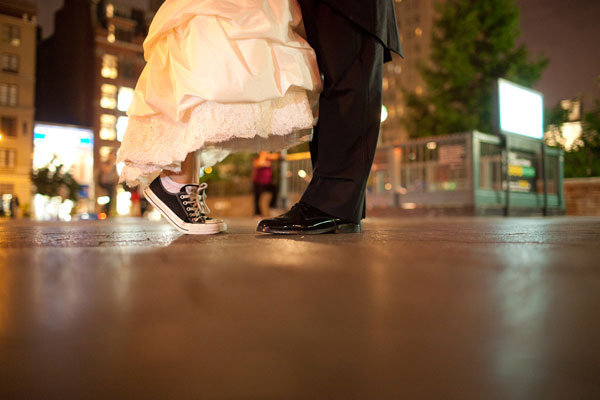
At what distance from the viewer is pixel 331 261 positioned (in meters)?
0.72

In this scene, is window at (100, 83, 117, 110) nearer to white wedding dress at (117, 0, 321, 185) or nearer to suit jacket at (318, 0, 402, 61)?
white wedding dress at (117, 0, 321, 185)

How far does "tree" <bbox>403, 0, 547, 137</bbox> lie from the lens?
1556 cm

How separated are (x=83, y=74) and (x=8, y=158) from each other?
7790mm

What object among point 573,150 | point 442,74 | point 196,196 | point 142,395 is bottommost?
point 142,395

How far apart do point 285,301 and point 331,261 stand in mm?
176

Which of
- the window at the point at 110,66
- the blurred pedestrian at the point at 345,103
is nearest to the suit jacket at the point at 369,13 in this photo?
the blurred pedestrian at the point at 345,103

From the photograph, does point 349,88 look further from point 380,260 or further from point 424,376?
point 424,376

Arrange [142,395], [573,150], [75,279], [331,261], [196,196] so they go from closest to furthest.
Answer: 1. [142,395]
2. [75,279]
3. [331,261]
4. [196,196]
5. [573,150]

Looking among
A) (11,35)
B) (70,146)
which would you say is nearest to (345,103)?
(70,146)

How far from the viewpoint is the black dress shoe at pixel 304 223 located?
1521 millimetres

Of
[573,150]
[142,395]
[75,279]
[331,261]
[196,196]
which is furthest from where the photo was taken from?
[573,150]

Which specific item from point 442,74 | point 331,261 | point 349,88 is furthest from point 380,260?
point 442,74

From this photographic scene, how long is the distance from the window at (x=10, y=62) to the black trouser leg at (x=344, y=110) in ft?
108

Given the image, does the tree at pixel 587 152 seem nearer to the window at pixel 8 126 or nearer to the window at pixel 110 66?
the window at pixel 8 126
